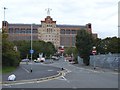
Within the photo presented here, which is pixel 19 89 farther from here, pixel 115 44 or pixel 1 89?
pixel 115 44

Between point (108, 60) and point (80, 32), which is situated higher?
point (80, 32)

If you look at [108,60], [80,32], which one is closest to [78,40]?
[80,32]

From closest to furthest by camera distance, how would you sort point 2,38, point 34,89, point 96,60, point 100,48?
point 34,89 < point 2,38 < point 96,60 < point 100,48

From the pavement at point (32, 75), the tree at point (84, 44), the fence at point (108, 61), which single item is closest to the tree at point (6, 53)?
the pavement at point (32, 75)

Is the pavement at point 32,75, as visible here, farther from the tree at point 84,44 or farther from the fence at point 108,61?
the tree at point 84,44

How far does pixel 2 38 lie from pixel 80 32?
36286mm

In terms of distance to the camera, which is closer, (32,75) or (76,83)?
(76,83)

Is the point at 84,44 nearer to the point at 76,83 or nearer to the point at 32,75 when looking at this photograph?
the point at 32,75

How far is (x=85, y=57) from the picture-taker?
89.4m

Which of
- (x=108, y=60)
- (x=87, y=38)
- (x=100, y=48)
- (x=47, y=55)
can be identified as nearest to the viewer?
(x=108, y=60)

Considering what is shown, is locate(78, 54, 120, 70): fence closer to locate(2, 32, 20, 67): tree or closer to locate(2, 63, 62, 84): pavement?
locate(2, 63, 62, 84): pavement

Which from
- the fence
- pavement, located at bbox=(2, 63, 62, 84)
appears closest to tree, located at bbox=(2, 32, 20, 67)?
pavement, located at bbox=(2, 63, 62, 84)

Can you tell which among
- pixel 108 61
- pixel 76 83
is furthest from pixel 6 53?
pixel 76 83

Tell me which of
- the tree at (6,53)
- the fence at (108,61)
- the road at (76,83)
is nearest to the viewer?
the road at (76,83)
